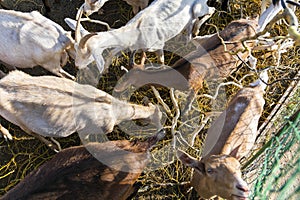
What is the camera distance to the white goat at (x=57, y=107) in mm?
3979

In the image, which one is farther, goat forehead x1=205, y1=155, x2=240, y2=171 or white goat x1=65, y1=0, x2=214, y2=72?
white goat x1=65, y1=0, x2=214, y2=72

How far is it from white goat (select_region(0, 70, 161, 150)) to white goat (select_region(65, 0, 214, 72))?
347 millimetres

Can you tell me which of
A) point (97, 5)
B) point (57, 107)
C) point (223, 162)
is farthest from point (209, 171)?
point (97, 5)

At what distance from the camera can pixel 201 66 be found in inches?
176

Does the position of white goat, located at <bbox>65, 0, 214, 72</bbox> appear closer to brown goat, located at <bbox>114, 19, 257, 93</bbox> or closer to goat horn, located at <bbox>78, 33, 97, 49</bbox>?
goat horn, located at <bbox>78, 33, 97, 49</bbox>

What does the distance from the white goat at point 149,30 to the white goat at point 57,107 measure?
0.35 m

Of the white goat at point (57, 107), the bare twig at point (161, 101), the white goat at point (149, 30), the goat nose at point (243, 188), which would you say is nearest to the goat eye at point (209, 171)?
the goat nose at point (243, 188)

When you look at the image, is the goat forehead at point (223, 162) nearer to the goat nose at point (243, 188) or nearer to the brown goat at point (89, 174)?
the goat nose at point (243, 188)

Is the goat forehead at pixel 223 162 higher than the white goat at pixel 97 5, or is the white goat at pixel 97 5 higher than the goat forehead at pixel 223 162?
the white goat at pixel 97 5

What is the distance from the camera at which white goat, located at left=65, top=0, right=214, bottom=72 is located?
4.25 m

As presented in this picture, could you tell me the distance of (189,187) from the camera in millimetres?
4508

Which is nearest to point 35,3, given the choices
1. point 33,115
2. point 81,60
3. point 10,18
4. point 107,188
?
point 10,18

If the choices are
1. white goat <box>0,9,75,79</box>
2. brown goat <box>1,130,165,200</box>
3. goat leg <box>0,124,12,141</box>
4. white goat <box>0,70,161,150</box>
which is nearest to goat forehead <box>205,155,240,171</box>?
brown goat <box>1,130,165,200</box>

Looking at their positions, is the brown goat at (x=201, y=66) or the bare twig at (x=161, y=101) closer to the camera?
the brown goat at (x=201, y=66)
